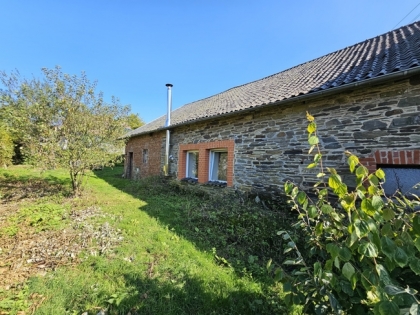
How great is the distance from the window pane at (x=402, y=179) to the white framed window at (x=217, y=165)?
15.5 feet

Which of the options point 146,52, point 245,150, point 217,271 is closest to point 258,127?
point 245,150

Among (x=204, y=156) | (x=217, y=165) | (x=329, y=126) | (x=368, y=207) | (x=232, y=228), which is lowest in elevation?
(x=232, y=228)

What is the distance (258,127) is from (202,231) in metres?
3.47

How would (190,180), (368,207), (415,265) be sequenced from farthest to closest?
1. (190,180)
2. (368,207)
3. (415,265)

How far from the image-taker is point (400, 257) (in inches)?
40.7

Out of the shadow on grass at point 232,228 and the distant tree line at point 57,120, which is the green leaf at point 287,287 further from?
the distant tree line at point 57,120

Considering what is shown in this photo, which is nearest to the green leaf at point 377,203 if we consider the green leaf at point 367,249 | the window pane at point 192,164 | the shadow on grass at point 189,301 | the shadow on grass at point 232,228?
the green leaf at point 367,249

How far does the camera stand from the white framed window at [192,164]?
9.23 metres

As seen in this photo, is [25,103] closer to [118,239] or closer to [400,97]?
[118,239]

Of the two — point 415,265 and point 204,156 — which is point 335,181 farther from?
point 204,156

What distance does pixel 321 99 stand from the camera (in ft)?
16.4

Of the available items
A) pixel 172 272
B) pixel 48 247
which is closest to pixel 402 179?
pixel 172 272

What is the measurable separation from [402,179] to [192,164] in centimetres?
703

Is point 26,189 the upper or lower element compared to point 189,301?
upper
